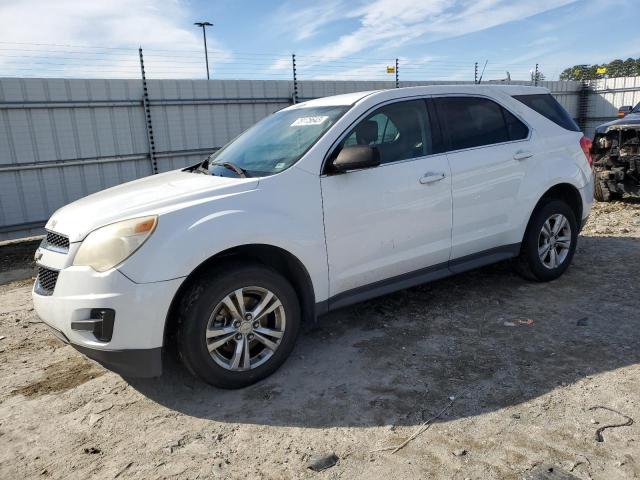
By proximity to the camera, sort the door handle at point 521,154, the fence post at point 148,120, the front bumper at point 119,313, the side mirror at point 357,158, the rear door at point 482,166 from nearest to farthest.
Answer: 1. the front bumper at point 119,313
2. the side mirror at point 357,158
3. the rear door at point 482,166
4. the door handle at point 521,154
5. the fence post at point 148,120

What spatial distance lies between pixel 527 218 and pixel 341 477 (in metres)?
3.03

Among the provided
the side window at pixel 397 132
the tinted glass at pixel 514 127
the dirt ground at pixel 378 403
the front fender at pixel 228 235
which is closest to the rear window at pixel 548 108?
the tinted glass at pixel 514 127

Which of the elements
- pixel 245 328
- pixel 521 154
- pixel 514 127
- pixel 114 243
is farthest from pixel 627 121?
pixel 114 243

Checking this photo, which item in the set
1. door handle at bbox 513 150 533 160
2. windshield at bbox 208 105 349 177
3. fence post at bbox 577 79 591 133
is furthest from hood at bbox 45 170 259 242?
fence post at bbox 577 79 591 133

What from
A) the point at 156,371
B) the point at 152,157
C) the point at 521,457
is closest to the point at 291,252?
the point at 156,371

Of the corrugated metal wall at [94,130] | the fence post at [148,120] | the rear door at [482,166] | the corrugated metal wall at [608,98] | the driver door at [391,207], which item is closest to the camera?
the driver door at [391,207]

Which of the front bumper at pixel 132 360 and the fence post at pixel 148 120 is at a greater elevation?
the fence post at pixel 148 120

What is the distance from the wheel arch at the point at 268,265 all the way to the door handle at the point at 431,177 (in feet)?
3.85

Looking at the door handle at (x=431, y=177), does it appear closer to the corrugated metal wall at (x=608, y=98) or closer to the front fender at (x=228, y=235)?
the front fender at (x=228, y=235)

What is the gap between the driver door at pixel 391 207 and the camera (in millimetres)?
3430

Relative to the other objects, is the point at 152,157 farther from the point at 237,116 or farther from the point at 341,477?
the point at 341,477

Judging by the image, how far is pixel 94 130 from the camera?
342 inches

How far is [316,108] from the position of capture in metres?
3.98

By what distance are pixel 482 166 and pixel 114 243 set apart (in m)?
2.86
